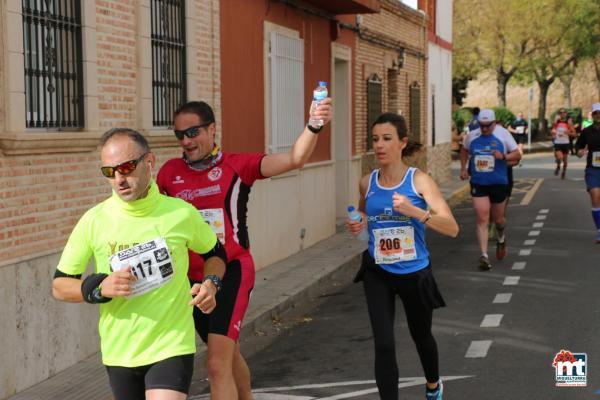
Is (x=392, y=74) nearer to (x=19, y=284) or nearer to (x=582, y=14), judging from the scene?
(x=19, y=284)

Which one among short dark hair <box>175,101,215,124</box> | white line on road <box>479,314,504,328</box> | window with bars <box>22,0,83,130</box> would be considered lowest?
white line on road <box>479,314,504,328</box>

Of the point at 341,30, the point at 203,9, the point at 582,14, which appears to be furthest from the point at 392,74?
the point at 582,14

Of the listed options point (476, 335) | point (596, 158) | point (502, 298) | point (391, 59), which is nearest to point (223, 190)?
point (476, 335)

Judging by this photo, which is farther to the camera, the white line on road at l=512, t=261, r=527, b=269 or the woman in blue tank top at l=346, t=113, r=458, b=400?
the white line on road at l=512, t=261, r=527, b=269

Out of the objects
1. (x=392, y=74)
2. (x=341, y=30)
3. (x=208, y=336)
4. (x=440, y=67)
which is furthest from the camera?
(x=440, y=67)

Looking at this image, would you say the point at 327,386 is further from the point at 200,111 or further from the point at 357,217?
the point at 200,111

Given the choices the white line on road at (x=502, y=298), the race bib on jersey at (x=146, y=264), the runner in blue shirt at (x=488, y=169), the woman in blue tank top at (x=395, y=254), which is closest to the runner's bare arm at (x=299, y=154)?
the woman in blue tank top at (x=395, y=254)

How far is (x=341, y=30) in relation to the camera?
19078mm

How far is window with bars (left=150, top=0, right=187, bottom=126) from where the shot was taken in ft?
35.8

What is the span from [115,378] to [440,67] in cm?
2868

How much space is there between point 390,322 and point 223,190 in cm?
132

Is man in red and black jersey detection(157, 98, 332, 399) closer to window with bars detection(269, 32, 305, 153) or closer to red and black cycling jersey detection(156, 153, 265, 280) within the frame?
red and black cycling jersey detection(156, 153, 265, 280)

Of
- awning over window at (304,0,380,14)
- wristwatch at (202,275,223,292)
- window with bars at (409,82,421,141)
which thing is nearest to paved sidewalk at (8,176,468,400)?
wristwatch at (202,275,223,292)

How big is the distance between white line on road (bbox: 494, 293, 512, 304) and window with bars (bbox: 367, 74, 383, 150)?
33.8 ft
